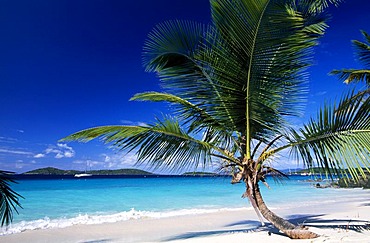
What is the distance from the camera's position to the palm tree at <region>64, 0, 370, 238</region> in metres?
4.20

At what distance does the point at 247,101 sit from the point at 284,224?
208 centimetres

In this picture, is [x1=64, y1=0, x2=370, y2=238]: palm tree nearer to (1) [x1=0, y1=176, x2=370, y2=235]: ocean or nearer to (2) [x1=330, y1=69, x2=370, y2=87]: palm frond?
(1) [x1=0, y1=176, x2=370, y2=235]: ocean

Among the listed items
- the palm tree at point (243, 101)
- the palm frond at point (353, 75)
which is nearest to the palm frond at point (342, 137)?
the palm tree at point (243, 101)

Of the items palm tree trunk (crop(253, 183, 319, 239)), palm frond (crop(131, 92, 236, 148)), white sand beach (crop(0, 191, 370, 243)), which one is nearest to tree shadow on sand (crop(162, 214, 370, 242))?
white sand beach (crop(0, 191, 370, 243))

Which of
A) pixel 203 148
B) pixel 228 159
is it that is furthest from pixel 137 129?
pixel 228 159

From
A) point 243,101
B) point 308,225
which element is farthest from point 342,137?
point 308,225

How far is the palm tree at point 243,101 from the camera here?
420 centimetres

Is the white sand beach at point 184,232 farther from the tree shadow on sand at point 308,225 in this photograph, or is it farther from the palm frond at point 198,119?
the palm frond at point 198,119

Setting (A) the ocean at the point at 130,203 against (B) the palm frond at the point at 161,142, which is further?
(A) the ocean at the point at 130,203

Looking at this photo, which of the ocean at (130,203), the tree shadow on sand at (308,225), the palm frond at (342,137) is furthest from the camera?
the ocean at (130,203)

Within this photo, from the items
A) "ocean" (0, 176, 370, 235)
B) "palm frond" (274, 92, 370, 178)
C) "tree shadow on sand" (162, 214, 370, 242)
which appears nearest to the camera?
"palm frond" (274, 92, 370, 178)

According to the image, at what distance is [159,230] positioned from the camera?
902 centimetres

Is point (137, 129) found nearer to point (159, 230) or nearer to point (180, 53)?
point (180, 53)

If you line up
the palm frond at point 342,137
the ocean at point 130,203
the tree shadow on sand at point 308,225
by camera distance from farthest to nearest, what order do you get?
the ocean at point 130,203, the tree shadow on sand at point 308,225, the palm frond at point 342,137
